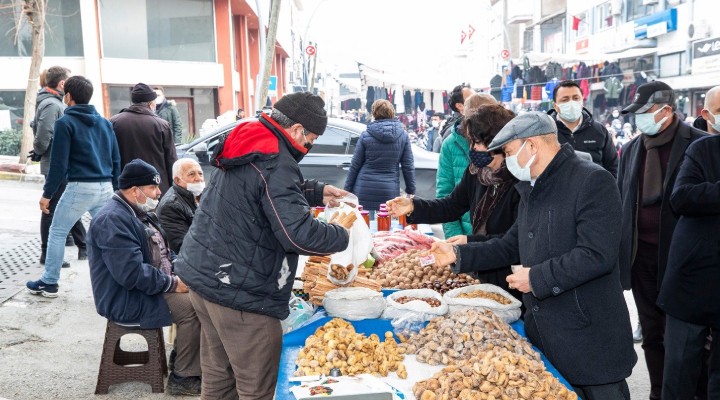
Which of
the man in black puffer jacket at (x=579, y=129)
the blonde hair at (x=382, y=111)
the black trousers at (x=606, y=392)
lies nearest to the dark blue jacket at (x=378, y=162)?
the blonde hair at (x=382, y=111)

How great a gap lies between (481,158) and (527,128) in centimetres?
90

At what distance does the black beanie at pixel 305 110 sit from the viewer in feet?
10.2

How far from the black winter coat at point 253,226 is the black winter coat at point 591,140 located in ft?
10.8

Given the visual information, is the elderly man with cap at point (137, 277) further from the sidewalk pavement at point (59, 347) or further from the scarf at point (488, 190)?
the scarf at point (488, 190)

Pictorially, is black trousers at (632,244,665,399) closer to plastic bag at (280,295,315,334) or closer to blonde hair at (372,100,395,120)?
plastic bag at (280,295,315,334)

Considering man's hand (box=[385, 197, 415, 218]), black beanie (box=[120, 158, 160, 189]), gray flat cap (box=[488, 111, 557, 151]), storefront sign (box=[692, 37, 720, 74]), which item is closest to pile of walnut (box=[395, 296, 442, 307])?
man's hand (box=[385, 197, 415, 218])

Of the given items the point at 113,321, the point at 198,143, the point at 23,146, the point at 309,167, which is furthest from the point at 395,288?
the point at 23,146

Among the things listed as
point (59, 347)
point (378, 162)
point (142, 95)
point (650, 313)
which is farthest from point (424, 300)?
point (142, 95)

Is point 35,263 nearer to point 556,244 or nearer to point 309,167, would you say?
point 309,167

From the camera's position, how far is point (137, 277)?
4367 mm

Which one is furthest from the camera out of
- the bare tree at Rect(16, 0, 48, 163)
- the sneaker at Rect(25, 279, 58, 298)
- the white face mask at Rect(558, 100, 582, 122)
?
the bare tree at Rect(16, 0, 48, 163)

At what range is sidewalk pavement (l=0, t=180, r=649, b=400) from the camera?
4660 millimetres

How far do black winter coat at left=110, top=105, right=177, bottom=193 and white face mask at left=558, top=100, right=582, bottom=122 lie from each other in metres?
3.95

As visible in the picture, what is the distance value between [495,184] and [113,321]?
8.83 ft
